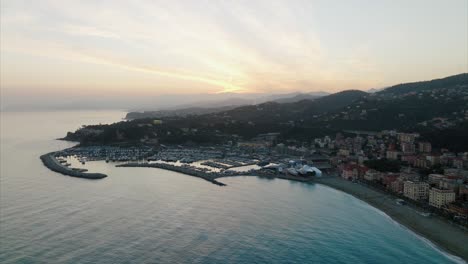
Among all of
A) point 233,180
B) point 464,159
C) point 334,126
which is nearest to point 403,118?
point 334,126

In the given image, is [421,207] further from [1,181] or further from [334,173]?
[1,181]

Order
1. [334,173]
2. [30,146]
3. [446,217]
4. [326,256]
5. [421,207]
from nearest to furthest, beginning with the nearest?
[326,256]
[446,217]
[421,207]
[334,173]
[30,146]

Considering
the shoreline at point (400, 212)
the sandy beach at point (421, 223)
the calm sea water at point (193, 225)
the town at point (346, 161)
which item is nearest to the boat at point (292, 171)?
the town at point (346, 161)

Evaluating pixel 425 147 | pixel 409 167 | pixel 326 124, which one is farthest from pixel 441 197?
pixel 326 124

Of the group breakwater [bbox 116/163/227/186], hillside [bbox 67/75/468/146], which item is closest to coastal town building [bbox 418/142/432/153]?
hillside [bbox 67/75/468/146]

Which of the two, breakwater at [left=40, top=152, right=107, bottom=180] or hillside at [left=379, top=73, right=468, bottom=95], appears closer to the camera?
breakwater at [left=40, top=152, right=107, bottom=180]

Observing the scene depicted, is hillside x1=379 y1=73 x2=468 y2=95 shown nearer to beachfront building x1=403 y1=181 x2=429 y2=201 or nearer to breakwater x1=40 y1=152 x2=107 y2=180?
beachfront building x1=403 y1=181 x2=429 y2=201
